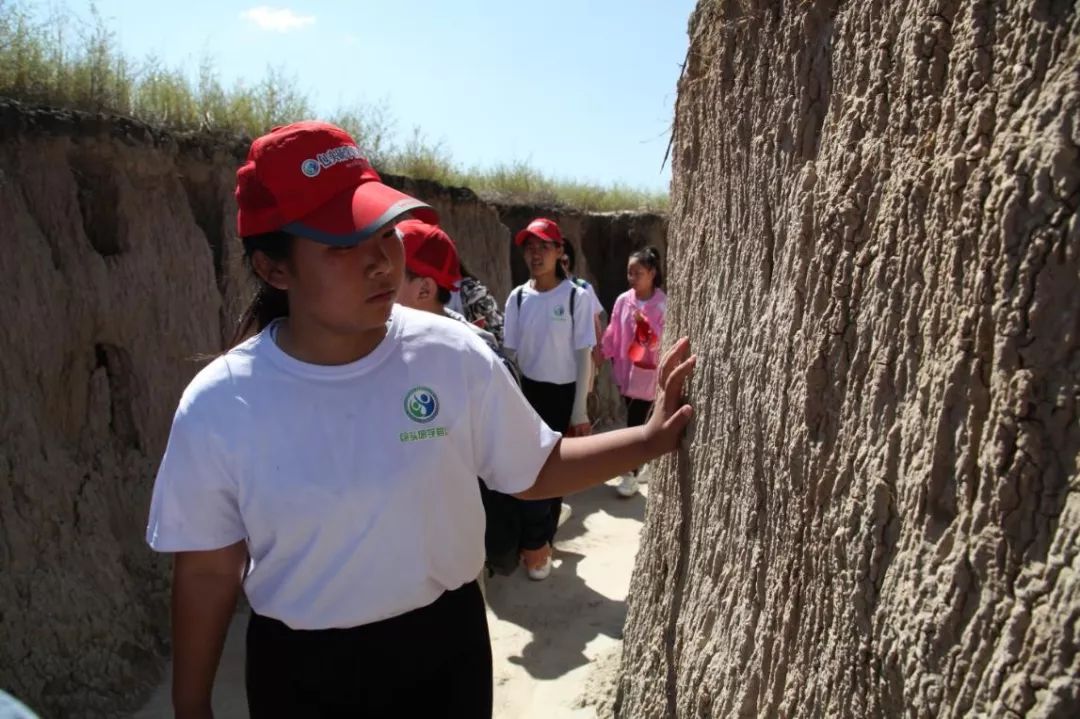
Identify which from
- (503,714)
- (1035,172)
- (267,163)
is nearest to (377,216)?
(267,163)

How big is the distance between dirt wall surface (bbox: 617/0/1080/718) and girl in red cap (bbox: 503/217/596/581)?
2.77 meters

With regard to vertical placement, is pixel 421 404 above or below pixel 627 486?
above

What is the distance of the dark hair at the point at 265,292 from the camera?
5.01 feet

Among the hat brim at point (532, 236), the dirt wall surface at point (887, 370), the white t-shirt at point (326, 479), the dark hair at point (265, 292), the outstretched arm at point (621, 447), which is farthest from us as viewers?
the hat brim at point (532, 236)

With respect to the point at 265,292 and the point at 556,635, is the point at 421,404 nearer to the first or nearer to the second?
the point at 265,292

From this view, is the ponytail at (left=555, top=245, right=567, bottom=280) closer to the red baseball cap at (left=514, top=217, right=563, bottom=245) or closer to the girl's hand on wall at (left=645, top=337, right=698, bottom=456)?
the red baseball cap at (left=514, top=217, right=563, bottom=245)

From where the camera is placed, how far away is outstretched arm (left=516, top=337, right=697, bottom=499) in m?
1.77

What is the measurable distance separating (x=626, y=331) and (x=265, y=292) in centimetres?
449

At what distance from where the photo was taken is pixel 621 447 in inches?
72.2

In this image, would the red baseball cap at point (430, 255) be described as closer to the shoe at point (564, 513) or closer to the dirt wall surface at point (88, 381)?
the dirt wall surface at point (88, 381)

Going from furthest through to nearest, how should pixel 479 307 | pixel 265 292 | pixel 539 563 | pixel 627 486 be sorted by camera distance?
pixel 627 486
pixel 539 563
pixel 479 307
pixel 265 292

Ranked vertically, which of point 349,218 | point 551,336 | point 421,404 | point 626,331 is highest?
point 349,218

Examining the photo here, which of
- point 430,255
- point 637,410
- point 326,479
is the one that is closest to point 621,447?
point 326,479

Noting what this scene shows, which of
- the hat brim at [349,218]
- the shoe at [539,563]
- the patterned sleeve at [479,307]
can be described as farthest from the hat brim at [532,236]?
the hat brim at [349,218]
